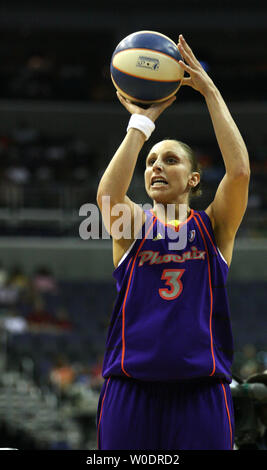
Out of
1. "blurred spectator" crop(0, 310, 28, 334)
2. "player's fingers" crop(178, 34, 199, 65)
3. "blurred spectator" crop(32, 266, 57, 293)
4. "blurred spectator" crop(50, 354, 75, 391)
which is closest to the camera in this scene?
"player's fingers" crop(178, 34, 199, 65)

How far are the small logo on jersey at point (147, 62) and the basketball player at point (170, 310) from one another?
0.37ft

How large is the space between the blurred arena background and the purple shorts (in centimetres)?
820

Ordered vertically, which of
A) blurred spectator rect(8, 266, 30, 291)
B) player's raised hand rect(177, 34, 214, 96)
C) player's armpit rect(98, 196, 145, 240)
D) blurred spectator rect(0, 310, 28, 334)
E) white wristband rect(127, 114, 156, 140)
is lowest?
player's armpit rect(98, 196, 145, 240)

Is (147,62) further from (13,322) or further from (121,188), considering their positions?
(13,322)

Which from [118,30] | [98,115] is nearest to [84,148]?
[98,115]

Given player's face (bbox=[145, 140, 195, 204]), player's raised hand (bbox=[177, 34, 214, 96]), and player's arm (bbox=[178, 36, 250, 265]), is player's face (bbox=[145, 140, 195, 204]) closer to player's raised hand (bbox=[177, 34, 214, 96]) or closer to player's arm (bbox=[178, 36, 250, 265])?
player's arm (bbox=[178, 36, 250, 265])

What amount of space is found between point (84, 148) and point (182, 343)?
15.1 metres

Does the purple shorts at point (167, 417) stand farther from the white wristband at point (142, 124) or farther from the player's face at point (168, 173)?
the white wristband at point (142, 124)

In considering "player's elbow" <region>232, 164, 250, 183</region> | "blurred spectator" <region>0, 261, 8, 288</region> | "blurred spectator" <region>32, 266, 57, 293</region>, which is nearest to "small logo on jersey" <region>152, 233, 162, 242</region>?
"player's elbow" <region>232, 164, 250, 183</region>

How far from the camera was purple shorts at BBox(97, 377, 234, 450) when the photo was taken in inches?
106

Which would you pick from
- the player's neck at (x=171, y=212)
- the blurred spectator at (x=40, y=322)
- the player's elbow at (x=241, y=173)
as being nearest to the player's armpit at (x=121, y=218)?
the player's neck at (x=171, y=212)

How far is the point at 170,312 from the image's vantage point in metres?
2.74

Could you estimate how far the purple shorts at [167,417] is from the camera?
8.81 feet

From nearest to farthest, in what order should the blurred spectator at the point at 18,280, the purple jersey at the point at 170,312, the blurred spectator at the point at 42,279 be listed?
1. the purple jersey at the point at 170,312
2. the blurred spectator at the point at 18,280
3. the blurred spectator at the point at 42,279
